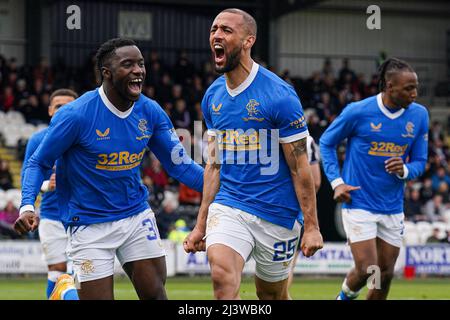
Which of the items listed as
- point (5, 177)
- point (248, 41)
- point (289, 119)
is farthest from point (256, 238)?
point (5, 177)

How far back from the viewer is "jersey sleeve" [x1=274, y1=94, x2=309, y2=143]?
7.36 metres

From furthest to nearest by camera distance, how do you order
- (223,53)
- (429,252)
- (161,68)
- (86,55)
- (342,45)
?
(342,45) < (86,55) < (161,68) < (429,252) < (223,53)

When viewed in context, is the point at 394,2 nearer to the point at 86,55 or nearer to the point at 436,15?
the point at 436,15

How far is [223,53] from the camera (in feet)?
24.2

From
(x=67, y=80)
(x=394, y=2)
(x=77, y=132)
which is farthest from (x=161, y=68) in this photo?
(x=77, y=132)

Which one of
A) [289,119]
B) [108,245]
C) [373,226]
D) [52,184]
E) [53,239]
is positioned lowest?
[53,239]

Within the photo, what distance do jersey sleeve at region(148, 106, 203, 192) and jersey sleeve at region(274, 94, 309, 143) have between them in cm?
102

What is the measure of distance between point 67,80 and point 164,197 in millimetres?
6530

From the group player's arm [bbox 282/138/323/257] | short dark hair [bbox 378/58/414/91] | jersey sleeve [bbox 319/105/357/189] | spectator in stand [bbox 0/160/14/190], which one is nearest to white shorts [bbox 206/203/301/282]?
player's arm [bbox 282/138/323/257]

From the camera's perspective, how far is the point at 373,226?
10258 millimetres

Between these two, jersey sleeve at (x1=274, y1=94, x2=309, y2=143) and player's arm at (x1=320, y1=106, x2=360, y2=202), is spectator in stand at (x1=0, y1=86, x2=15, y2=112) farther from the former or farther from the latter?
jersey sleeve at (x1=274, y1=94, x2=309, y2=143)

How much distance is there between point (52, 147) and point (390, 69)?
426cm

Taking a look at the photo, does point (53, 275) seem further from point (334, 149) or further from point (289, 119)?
point (289, 119)

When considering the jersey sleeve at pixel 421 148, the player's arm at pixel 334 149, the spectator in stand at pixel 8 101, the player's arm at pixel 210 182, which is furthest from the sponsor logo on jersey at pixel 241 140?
the spectator in stand at pixel 8 101
